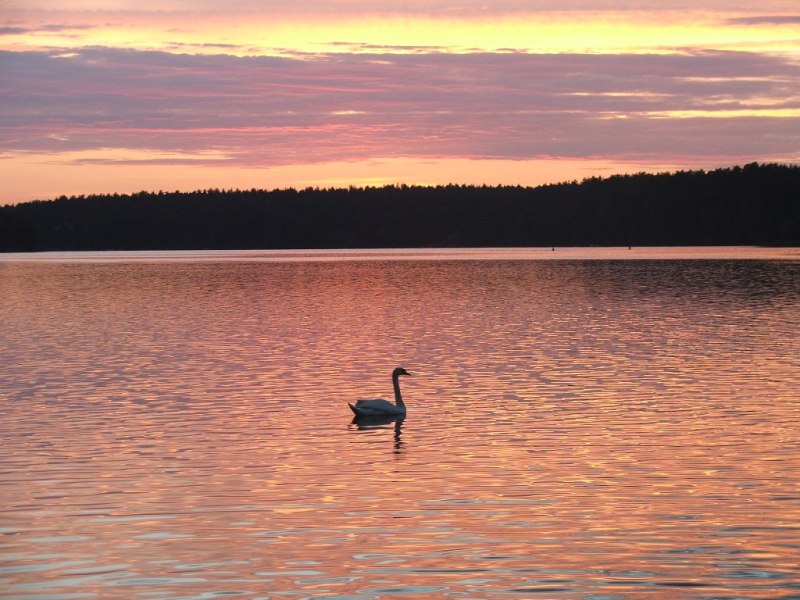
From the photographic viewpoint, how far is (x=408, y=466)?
19.2 metres

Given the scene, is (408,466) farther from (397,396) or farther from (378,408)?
(397,396)

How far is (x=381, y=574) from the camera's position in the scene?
509 inches

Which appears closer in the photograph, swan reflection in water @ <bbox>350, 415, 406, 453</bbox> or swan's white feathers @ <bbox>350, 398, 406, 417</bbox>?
swan reflection in water @ <bbox>350, 415, 406, 453</bbox>

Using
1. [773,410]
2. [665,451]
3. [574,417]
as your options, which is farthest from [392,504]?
[773,410]

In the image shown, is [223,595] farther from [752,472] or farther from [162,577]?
[752,472]

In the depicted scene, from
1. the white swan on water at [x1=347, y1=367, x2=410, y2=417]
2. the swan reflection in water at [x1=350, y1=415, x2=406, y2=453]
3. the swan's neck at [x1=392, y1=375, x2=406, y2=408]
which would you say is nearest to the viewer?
the swan reflection in water at [x1=350, y1=415, x2=406, y2=453]

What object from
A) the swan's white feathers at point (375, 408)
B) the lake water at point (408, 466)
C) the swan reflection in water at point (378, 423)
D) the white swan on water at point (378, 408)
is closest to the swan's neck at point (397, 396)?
the white swan on water at point (378, 408)

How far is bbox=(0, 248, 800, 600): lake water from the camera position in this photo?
514 inches

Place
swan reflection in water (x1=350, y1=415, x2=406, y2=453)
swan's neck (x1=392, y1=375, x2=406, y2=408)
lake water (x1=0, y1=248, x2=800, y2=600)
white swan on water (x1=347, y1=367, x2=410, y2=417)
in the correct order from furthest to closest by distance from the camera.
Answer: swan's neck (x1=392, y1=375, x2=406, y2=408), white swan on water (x1=347, y1=367, x2=410, y2=417), swan reflection in water (x1=350, y1=415, x2=406, y2=453), lake water (x1=0, y1=248, x2=800, y2=600)

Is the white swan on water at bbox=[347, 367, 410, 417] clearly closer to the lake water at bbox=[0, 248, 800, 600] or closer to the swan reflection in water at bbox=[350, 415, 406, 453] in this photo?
the swan reflection in water at bbox=[350, 415, 406, 453]

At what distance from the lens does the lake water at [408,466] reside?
42.9ft

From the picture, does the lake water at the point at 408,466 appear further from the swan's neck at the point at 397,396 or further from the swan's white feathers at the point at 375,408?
the swan's neck at the point at 397,396

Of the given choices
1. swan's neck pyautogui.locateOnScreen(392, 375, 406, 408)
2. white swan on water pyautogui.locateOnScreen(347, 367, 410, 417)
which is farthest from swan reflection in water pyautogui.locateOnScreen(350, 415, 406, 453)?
swan's neck pyautogui.locateOnScreen(392, 375, 406, 408)

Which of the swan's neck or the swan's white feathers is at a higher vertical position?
the swan's neck
